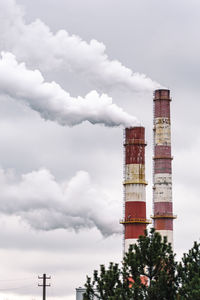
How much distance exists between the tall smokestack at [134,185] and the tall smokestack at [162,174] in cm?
268

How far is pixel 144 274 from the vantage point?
31312 millimetres

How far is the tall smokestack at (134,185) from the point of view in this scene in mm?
59438

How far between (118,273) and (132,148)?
29784 mm

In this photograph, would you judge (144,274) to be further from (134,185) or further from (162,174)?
(162,174)

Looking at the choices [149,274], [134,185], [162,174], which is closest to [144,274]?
[149,274]

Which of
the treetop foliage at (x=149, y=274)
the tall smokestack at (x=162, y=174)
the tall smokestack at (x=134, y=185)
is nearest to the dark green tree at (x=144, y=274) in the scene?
the treetop foliage at (x=149, y=274)

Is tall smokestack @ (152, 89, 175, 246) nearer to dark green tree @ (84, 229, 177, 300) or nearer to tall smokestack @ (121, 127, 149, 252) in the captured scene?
tall smokestack @ (121, 127, 149, 252)

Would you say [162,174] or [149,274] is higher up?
[162,174]

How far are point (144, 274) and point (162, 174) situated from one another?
106ft

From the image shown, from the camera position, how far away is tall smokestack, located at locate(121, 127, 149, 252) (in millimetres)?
59438

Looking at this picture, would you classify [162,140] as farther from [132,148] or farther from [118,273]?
[118,273]

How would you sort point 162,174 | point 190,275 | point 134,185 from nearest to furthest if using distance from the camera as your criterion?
point 190,275, point 134,185, point 162,174

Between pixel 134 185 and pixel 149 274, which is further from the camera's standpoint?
pixel 134 185

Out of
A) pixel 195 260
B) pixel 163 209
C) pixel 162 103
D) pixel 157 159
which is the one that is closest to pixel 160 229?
pixel 163 209
